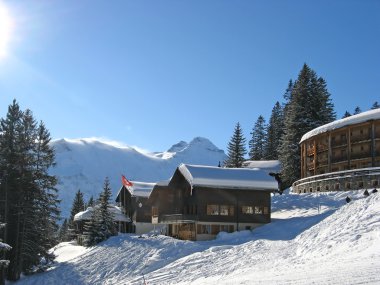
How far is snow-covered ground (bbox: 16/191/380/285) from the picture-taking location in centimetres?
2177

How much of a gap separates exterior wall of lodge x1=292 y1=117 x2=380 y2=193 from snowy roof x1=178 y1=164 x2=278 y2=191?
23.2ft

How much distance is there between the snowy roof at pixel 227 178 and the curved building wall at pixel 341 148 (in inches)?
299

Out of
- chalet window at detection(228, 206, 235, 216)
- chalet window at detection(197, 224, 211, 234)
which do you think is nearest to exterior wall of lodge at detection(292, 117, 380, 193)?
chalet window at detection(228, 206, 235, 216)

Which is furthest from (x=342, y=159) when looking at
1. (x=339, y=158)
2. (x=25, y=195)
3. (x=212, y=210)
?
(x=25, y=195)

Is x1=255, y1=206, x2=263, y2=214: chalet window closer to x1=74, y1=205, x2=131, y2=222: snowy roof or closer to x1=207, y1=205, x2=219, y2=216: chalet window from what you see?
x1=207, y1=205, x2=219, y2=216: chalet window

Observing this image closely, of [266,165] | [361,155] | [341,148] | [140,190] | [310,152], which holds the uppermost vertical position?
[341,148]

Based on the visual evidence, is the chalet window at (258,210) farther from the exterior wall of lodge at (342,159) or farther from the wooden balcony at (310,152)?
the wooden balcony at (310,152)

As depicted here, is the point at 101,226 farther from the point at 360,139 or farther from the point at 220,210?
the point at 360,139

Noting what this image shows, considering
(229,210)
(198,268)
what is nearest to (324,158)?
(229,210)

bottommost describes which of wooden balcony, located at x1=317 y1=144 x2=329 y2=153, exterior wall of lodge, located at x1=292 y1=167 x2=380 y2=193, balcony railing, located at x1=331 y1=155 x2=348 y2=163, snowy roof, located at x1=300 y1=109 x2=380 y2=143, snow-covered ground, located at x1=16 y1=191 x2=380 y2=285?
snow-covered ground, located at x1=16 y1=191 x2=380 y2=285

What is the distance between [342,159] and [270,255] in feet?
107

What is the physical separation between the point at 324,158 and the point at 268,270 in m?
41.0

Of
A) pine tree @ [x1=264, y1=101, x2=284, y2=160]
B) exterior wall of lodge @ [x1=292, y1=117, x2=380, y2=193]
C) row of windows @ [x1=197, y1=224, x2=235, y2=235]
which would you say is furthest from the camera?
pine tree @ [x1=264, y1=101, x2=284, y2=160]

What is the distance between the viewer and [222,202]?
1890 inches
